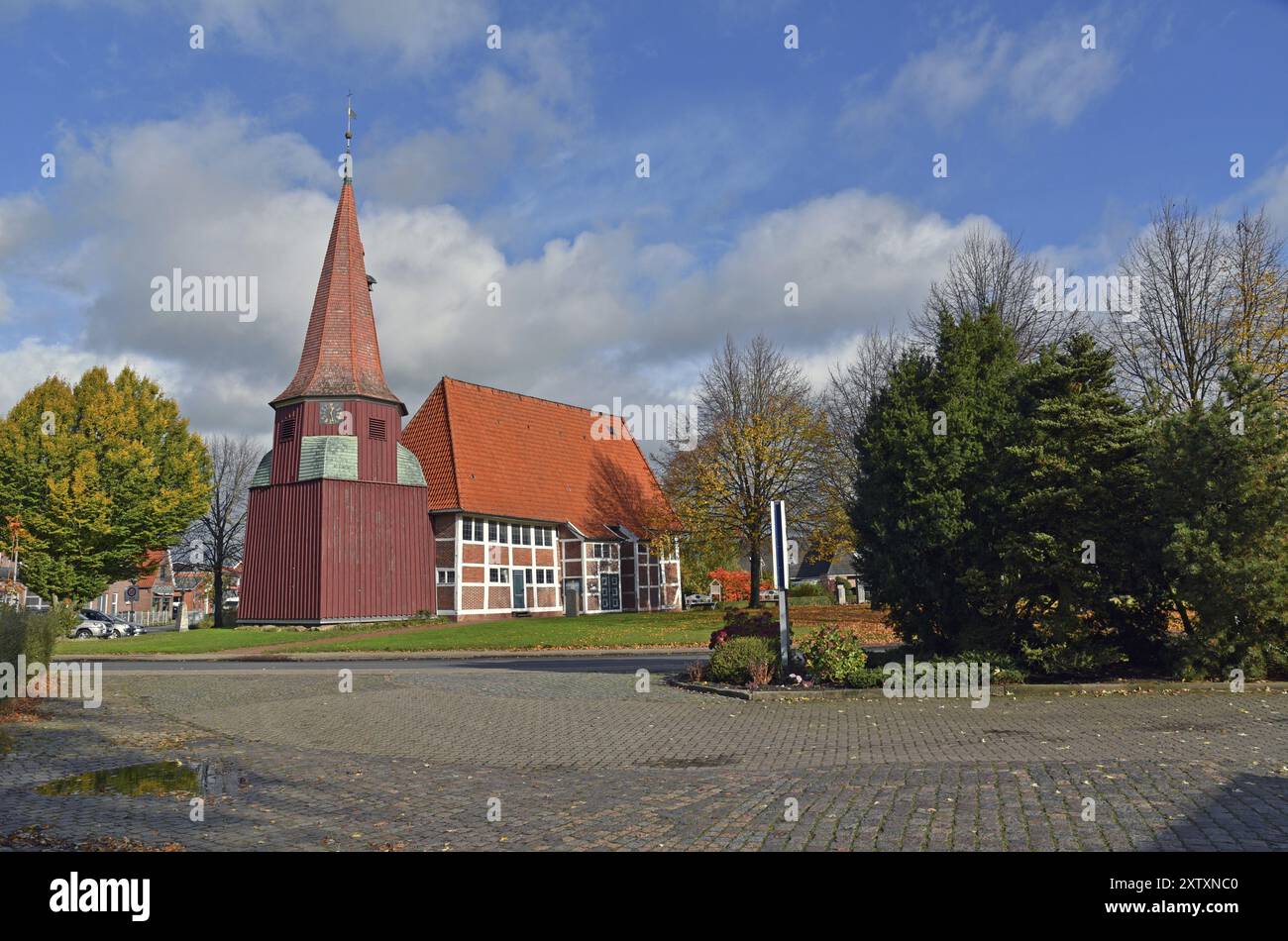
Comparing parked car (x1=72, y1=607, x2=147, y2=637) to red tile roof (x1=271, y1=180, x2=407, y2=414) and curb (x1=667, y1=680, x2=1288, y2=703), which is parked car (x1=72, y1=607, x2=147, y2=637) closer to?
red tile roof (x1=271, y1=180, x2=407, y2=414)

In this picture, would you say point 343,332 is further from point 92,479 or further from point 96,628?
point 96,628

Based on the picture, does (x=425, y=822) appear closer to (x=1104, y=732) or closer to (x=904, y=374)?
(x=1104, y=732)

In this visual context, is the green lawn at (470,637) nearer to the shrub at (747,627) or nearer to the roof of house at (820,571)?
the shrub at (747,627)

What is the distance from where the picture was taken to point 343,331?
44844 millimetres

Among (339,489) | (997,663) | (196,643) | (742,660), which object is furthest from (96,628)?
(997,663)

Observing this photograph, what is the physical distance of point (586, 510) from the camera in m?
55.2

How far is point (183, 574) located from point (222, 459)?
127 ft

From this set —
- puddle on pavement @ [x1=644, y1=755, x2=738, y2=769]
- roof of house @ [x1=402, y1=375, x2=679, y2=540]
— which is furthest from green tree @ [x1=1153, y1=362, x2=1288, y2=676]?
roof of house @ [x1=402, y1=375, x2=679, y2=540]

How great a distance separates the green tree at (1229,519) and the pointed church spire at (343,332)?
119 ft

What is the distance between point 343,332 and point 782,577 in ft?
112

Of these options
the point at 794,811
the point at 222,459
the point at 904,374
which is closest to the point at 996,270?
the point at 904,374

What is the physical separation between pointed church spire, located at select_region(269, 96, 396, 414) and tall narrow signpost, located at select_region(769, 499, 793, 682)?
31.3 metres

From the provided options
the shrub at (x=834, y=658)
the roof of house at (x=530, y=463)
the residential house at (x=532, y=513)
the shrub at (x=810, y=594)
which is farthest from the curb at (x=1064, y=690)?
the shrub at (x=810, y=594)

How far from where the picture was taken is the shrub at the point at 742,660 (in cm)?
1581
